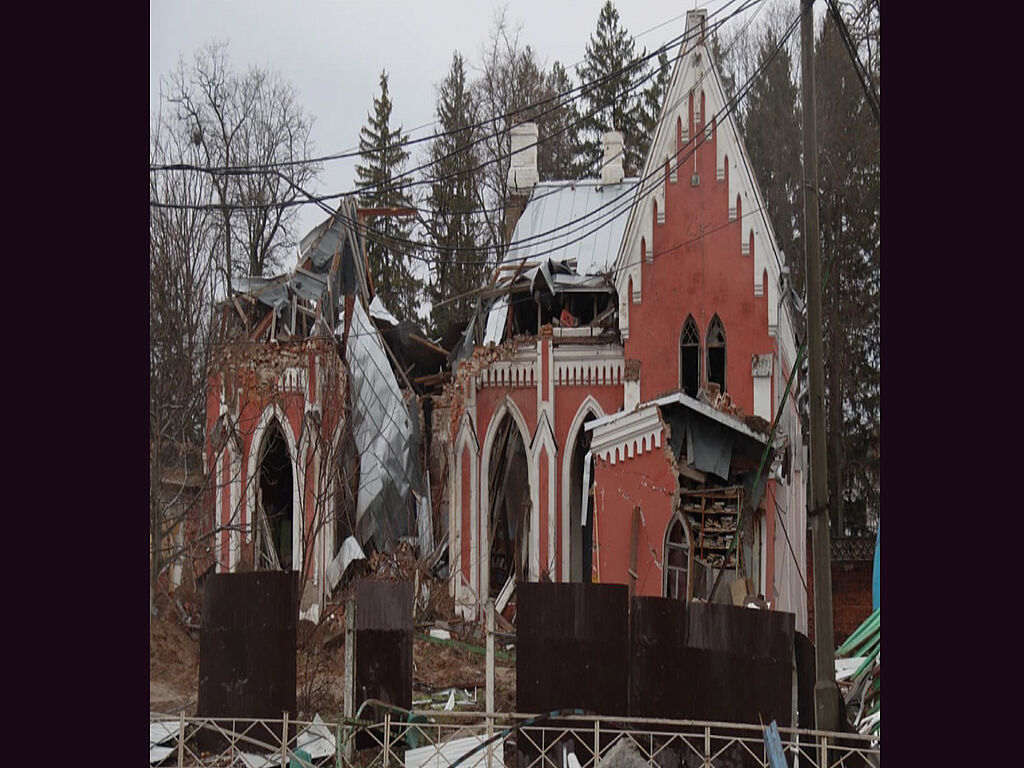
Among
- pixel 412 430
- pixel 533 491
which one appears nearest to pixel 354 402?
pixel 412 430

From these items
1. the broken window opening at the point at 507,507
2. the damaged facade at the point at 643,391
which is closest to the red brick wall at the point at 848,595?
the damaged facade at the point at 643,391

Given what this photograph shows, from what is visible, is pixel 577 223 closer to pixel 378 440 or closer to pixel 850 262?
pixel 378 440

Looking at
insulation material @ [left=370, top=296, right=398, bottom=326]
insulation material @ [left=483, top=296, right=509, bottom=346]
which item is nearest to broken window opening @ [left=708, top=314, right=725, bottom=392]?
insulation material @ [left=483, top=296, right=509, bottom=346]

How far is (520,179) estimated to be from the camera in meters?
18.0

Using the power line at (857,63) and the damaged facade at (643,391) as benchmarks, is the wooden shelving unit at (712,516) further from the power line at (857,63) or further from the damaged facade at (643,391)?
the power line at (857,63)

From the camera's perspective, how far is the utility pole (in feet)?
29.3

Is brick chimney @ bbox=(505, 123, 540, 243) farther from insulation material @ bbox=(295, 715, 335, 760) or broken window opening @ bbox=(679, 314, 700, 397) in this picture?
insulation material @ bbox=(295, 715, 335, 760)

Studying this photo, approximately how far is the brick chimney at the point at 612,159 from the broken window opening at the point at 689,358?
3322 mm

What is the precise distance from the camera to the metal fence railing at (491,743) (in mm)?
9000

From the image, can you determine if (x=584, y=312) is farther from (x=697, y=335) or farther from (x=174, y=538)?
(x=174, y=538)

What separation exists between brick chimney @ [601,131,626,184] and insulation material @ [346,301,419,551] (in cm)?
405

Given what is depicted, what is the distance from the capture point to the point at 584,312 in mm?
16547

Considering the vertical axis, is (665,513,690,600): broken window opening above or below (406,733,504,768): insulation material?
above

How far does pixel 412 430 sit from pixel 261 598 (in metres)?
5.46
